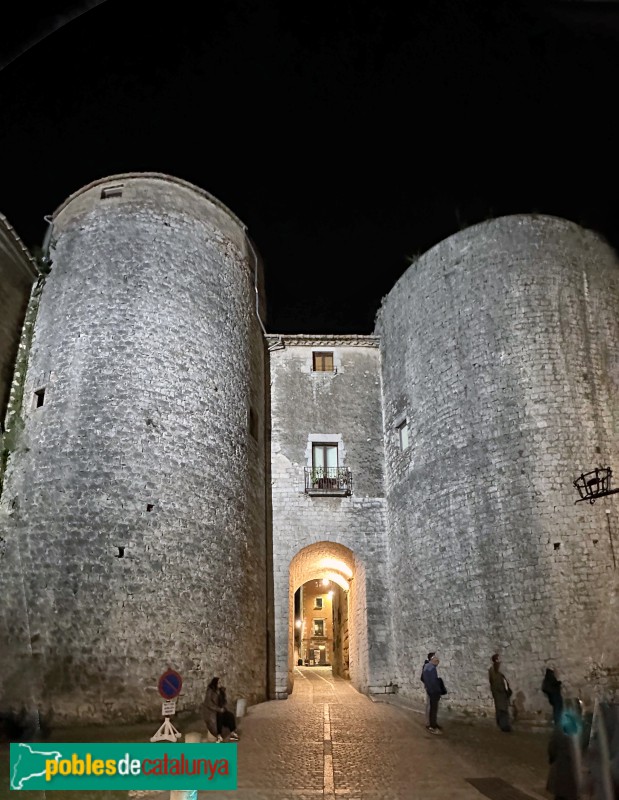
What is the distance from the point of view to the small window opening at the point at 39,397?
47.0ft

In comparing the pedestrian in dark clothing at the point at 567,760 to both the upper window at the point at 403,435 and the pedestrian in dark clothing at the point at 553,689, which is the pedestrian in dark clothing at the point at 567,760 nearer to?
the pedestrian in dark clothing at the point at 553,689

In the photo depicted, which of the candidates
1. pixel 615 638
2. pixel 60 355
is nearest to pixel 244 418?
pixel 60 355

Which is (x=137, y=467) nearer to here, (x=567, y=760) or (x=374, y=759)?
(x=374, y=759)

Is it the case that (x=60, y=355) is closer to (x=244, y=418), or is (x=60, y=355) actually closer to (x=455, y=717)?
(x=244, y=418)

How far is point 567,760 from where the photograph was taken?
20.3ft

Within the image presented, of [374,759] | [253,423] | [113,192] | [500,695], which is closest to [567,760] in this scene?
[374,759]

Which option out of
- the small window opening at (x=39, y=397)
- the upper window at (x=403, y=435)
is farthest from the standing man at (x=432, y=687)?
the small window opening at (x=39, y=397)

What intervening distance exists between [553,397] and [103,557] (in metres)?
10.2

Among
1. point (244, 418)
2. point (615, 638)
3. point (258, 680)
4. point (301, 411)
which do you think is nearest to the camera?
point (615, 638)

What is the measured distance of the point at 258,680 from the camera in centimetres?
1535

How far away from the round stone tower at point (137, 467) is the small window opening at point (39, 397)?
0.03 meters

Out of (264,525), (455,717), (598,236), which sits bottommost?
(455,717)

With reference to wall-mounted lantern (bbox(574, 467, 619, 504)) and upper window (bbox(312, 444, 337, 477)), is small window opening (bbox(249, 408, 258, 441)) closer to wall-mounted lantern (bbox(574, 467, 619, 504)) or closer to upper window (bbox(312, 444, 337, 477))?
upper window (bbox(312, 444, 337, 477))

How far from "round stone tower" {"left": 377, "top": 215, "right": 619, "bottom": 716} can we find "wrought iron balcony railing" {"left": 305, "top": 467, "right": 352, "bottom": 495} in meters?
Result: 1.46
